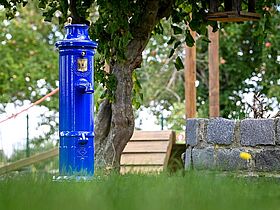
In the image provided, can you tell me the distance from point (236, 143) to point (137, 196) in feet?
12.5

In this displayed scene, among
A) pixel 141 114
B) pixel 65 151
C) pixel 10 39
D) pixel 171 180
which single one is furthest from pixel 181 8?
pixel 10 39

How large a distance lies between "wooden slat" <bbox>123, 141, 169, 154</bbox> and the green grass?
14.9 feet

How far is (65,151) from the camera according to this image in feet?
15.0

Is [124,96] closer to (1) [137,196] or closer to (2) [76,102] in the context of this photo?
(2) [76,102]

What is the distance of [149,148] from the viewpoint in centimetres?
732

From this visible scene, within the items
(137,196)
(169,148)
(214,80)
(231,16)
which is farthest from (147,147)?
(137,196)

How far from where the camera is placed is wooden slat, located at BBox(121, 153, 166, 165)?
6.81 meters

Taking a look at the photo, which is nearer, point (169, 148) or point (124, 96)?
point (124, 96)

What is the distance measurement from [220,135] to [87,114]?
1.56m

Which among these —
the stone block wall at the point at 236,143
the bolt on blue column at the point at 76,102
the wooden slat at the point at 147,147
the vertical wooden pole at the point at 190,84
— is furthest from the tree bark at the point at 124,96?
the vertical wooden pole at the point at 190,84

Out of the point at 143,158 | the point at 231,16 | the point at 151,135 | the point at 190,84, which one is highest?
the point at 231,16

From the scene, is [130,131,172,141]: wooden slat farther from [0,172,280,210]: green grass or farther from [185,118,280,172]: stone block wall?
[0,172,280,210]: green grass

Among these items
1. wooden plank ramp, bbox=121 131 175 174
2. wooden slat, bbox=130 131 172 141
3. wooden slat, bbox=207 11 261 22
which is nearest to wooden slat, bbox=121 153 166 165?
wooden plank ramp, bbox=121 131 175 174

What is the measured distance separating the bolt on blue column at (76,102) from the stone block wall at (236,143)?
1253 millimetres
